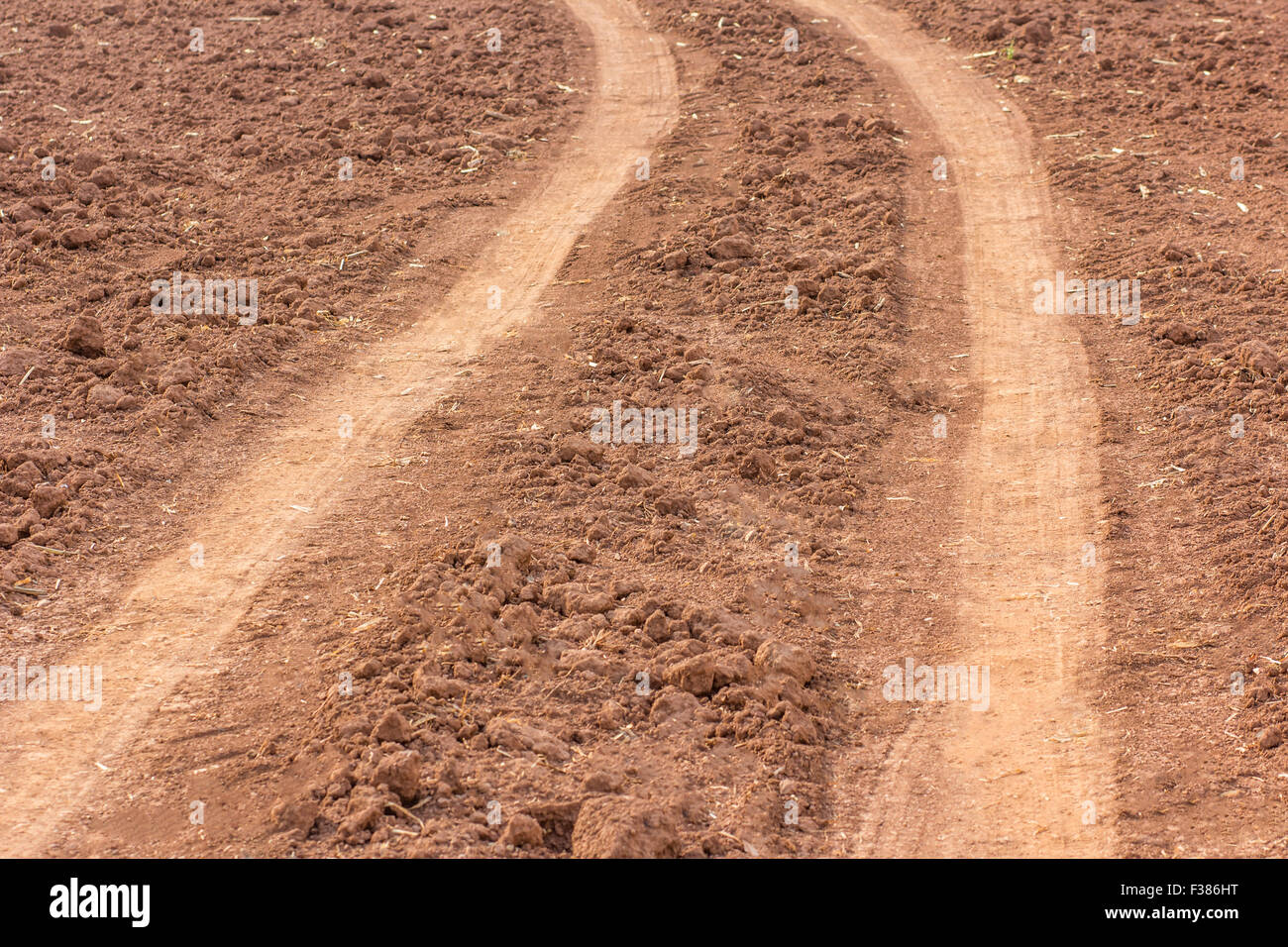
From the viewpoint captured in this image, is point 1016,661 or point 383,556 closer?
point 1016,661

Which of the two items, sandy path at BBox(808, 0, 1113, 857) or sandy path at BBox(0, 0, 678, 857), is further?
sandy path at BBox(0, 0, 678, 857)

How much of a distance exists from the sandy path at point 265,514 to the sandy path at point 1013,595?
11.6 ft

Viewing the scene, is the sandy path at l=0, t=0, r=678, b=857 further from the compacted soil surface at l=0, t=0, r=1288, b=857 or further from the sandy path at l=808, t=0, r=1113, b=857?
the sandy path at l=808, t=0, r=1113, b=857

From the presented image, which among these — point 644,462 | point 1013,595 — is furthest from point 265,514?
point 1013,595

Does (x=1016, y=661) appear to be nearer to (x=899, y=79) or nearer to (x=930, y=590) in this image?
(x=930, y=590)

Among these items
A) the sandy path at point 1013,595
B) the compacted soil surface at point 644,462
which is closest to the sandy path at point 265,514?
the compacted soil surface at point 644,462

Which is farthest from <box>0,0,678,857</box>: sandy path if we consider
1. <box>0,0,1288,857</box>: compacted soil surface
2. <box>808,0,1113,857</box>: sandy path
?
<box>808,0,1113,857</box>: sandy path

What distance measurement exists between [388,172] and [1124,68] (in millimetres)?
9450

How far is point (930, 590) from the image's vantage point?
7.14 metres

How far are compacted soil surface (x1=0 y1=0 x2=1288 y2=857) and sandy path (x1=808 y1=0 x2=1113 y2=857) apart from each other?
3cm

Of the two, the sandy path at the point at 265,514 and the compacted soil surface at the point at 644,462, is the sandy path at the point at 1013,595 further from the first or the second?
the sandy path at the point at 265,514

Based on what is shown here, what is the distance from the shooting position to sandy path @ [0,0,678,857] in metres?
5.61

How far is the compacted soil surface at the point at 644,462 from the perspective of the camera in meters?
5.51
